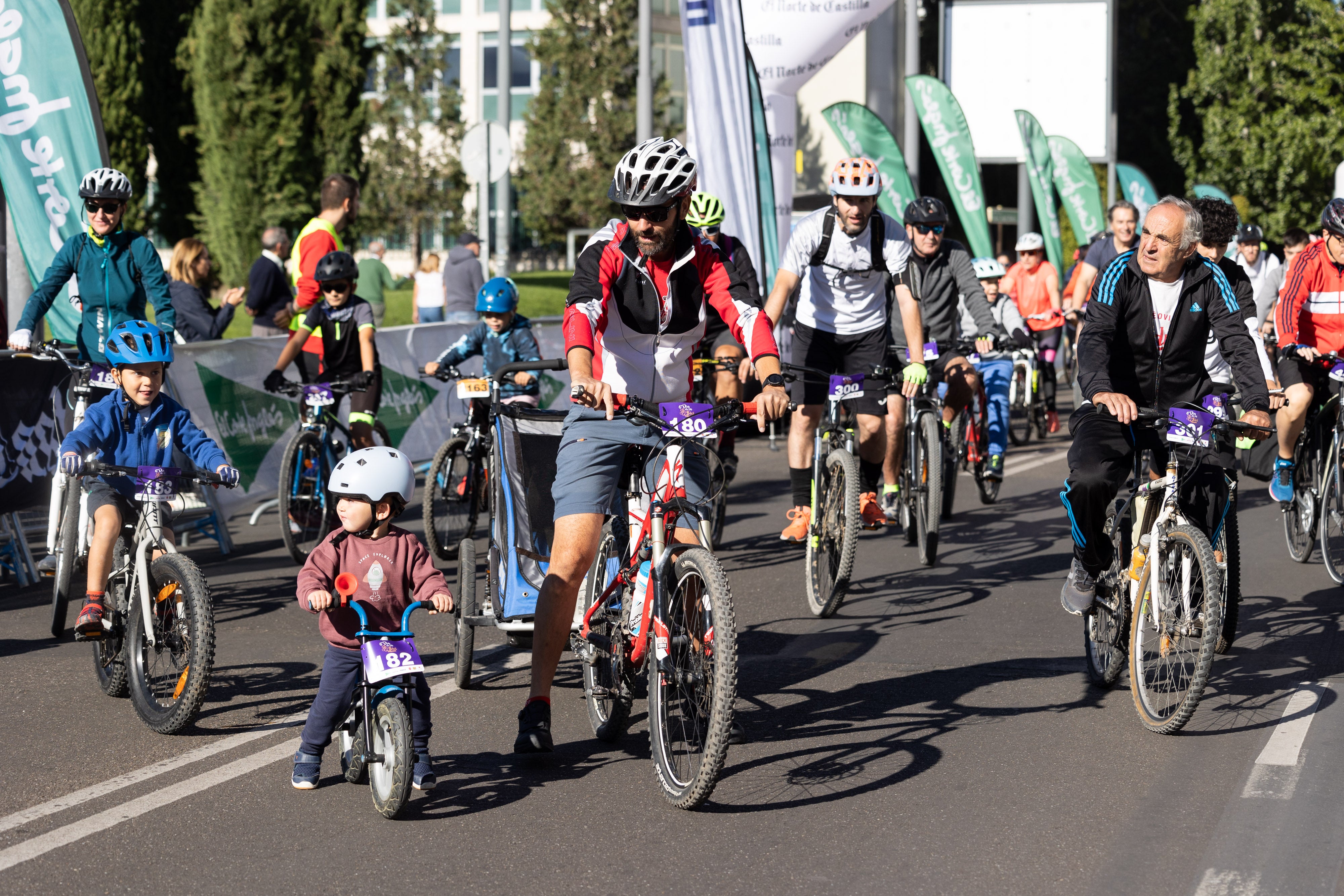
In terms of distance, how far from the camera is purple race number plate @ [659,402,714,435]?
16.6 ft

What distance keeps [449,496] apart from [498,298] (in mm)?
1226

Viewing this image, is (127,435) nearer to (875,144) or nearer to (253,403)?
(253,403)

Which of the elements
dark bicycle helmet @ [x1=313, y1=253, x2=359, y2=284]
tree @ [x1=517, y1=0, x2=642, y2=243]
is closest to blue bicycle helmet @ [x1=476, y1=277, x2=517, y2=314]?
dark bicycle helmet @ [x1=313, y1=253, x2=359, y2=284]

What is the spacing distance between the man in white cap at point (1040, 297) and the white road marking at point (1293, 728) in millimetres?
11293

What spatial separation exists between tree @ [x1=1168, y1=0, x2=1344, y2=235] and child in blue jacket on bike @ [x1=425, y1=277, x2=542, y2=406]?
34.6 meters

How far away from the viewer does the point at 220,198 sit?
1380 inches

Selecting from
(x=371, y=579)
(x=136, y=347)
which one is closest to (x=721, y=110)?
(x=136, y=347)

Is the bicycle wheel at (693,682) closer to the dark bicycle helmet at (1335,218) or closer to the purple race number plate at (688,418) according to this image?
the purple race number plate at (688,418)

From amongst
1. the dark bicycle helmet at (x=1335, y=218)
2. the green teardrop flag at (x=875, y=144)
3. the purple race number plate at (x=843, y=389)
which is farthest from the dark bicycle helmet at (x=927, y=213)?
the green teardrop flag at (x=875, y=144)

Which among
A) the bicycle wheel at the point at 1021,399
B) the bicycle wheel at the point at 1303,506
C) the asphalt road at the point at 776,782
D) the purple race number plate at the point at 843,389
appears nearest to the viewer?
the asphalt road at the point at 776,782

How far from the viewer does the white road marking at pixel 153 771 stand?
4.96m

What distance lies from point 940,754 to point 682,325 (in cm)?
169

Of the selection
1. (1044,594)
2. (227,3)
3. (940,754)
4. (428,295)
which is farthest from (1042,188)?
(940,754)

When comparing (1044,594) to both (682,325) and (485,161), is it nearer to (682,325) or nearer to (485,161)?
(682,325)
